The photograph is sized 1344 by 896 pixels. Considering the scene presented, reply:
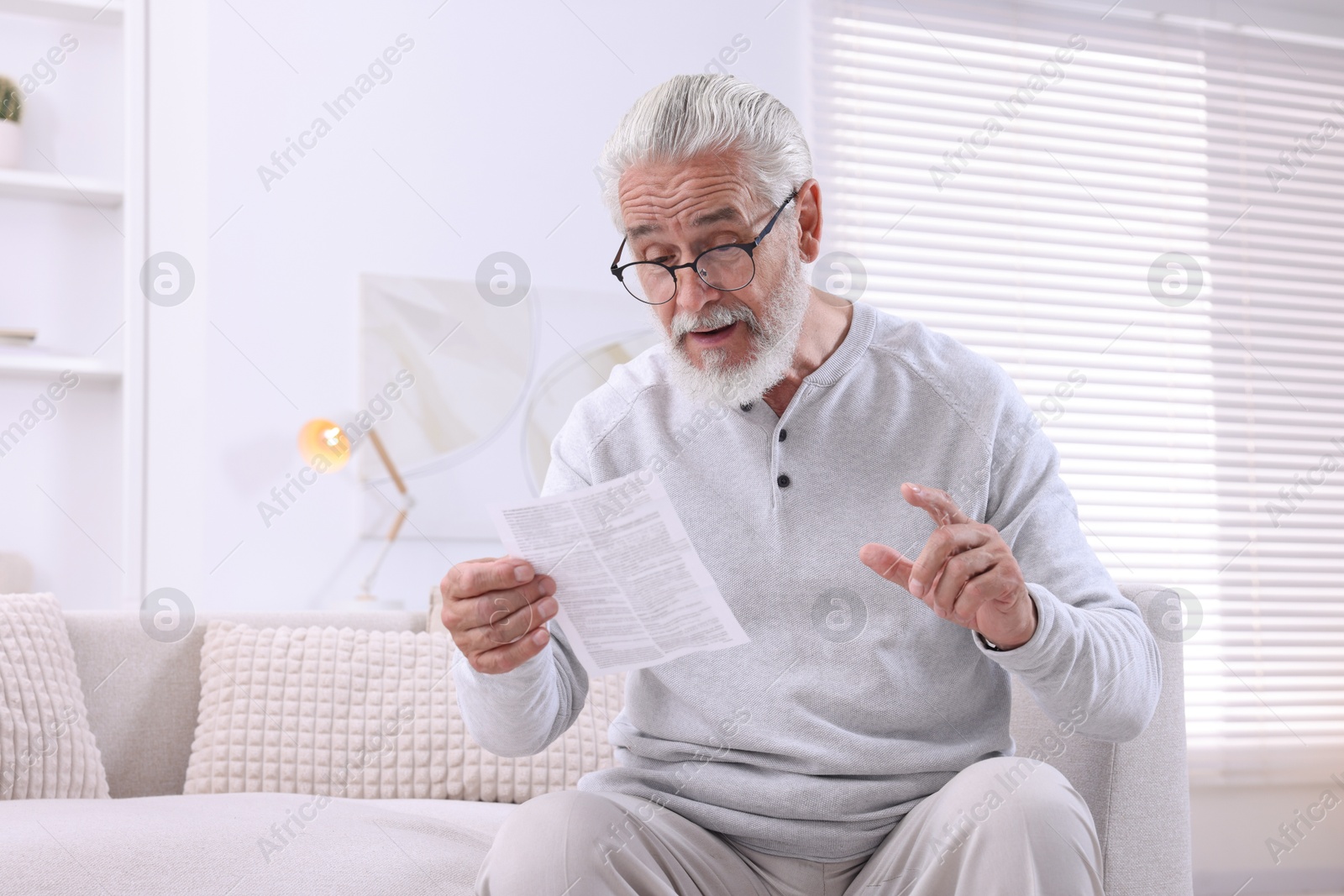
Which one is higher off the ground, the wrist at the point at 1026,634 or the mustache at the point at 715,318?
the mustache at the point at 715,318

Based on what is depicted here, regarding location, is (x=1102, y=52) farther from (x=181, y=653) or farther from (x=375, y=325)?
(x=181, y=653)

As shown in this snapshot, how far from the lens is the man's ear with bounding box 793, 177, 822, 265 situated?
1.42 metres

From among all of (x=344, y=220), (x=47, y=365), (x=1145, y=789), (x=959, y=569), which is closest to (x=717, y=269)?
(x=959, y=569)

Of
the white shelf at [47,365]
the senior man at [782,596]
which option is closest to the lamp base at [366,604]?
the white shelf at [47,365]

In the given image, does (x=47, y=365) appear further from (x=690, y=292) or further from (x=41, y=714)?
(x=690, y=292)

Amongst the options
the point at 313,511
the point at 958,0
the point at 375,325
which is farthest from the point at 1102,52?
the point at 313,511

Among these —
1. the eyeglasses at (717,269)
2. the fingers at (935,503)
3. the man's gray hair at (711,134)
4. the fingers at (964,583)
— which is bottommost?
the fingers at (964,583)

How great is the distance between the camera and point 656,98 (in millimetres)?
1345

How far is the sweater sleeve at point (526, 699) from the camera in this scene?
46.1 inches

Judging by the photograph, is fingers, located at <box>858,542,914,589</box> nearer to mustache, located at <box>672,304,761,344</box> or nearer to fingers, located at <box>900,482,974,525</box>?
fingers, located at <box>900,482,974,525</box>

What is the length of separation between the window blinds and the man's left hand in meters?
2.53

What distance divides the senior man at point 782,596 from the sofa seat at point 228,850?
0.33 m

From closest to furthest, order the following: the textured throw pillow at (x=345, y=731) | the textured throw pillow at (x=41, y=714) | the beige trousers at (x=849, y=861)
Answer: the beige trousers at (x=849, y=861), the textured throw pillow at (x=41, y=714), the textured throw pillow at (x=345, y=731)

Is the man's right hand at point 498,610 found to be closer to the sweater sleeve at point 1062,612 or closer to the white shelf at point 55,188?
the sweater sleeve at point 1062,612
